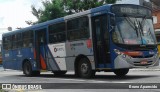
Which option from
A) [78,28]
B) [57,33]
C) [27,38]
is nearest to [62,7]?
[27,38]

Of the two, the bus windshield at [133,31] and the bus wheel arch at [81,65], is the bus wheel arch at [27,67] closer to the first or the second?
the bus wheel arch at [81,65]

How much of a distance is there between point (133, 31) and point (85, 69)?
115 inches

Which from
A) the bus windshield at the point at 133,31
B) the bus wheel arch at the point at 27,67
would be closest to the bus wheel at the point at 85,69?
the bus windshield at the point at 133,31

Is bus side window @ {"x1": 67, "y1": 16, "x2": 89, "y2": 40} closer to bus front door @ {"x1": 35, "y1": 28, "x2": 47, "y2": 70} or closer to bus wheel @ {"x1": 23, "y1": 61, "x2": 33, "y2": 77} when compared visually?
bus front door @ {"x1": 35, "y1": 28, "x2": 47, "y2": 70}

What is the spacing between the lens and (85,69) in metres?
17.2

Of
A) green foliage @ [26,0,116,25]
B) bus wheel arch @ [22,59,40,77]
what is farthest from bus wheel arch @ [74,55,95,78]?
green foliage @ [26,0,116,25]

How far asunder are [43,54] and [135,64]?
22.7ft

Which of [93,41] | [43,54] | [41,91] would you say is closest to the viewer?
[41,91]

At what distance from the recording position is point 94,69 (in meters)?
16.5

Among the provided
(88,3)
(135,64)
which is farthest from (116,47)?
(88,3)

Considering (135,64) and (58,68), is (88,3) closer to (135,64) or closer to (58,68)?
(58,68)

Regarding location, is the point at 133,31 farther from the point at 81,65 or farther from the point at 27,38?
the point at 27,38

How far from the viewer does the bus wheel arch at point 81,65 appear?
16.9 metres

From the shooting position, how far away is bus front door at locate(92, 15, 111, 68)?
15.9m
